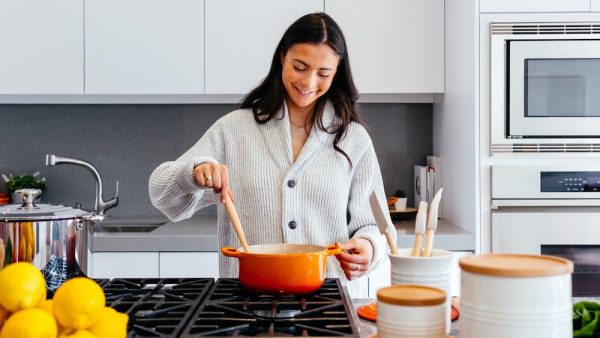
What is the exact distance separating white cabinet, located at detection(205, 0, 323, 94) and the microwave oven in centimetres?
88

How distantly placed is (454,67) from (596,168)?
65cm

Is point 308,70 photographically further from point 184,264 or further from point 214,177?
point 184,264

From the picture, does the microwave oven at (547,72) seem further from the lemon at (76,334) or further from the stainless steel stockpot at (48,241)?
the lemon at (76,334)

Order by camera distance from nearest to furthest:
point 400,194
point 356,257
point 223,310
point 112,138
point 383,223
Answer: point 383,223
point 223,310
point 356,257
point 400,194
point 112,138

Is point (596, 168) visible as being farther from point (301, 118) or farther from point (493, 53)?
point (301, 118)

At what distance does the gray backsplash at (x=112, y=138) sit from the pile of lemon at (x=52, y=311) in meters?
2.26

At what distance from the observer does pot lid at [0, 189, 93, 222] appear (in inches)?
49.8

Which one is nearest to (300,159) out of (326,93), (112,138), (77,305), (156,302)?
(326,93)

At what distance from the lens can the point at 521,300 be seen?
0.70 meters

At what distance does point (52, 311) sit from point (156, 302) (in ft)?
1.01

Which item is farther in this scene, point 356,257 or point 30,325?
point 356,257

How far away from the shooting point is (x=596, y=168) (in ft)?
7.73

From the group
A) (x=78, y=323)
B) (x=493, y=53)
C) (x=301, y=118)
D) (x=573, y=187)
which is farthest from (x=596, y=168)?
(x=78, y=323)

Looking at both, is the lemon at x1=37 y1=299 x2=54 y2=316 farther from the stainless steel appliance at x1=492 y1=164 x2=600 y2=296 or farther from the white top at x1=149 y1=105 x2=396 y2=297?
the stainless steel appliance at x1=492 y1=164 x2=600 y2=296
